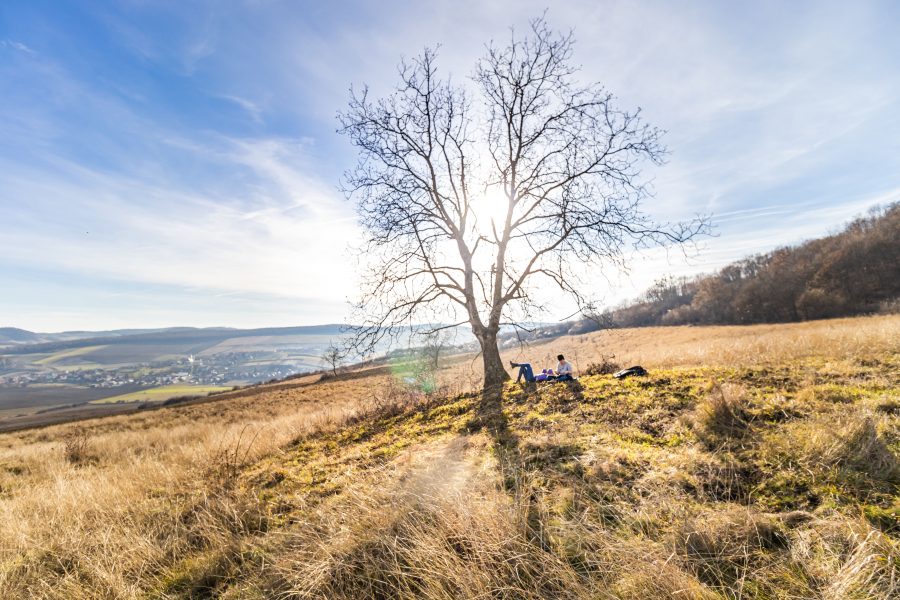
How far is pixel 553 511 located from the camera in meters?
3.28

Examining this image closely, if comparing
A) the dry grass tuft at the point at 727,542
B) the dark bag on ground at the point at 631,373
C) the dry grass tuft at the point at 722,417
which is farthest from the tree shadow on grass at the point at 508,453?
the dry grass tuft at the point at 722,417

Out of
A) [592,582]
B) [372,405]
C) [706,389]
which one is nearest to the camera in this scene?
[592,582]

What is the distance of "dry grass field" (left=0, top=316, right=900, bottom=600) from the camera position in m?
2.41

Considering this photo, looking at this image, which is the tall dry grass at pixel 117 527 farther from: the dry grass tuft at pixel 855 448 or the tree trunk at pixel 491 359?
the tree trunk at pixel 491 359

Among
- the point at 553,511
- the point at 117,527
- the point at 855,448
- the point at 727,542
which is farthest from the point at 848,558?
the point at 117,527

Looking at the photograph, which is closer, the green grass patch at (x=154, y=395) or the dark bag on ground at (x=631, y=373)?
the dark bag on ground at (x=631, y=373)

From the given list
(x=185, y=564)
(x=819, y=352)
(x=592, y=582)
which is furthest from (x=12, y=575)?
(x=819, y=352)

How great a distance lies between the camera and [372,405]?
1160cm

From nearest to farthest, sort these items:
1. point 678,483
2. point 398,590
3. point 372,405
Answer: point 398,590, point 678,483, point 372,405

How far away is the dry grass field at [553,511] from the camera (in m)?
2.41

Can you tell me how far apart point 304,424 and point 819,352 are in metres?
12.9

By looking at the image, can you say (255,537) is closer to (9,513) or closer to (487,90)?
(9,513)

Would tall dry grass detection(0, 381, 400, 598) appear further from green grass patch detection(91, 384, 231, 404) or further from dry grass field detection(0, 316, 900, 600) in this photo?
green grass patch detection(91, 384, 231, 404)

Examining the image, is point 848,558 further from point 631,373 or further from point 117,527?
point 117,527
